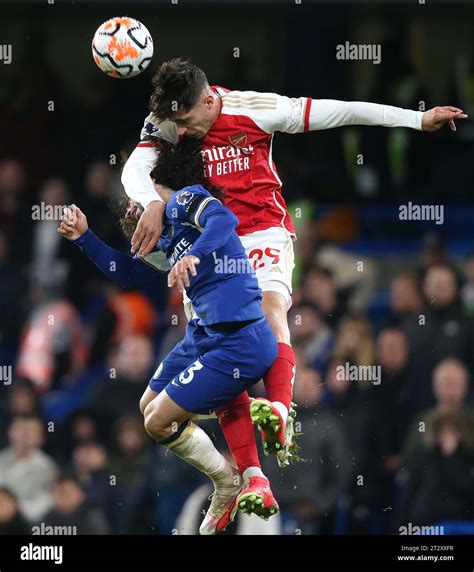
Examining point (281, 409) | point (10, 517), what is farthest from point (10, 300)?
point (281, 409)

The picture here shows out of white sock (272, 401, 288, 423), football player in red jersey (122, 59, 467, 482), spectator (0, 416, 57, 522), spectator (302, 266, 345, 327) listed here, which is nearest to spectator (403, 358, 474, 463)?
spectator (302, 266, 345, 327)

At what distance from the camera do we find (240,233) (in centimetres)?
632

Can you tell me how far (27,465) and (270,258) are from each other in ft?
11.4

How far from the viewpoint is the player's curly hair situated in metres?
6.17

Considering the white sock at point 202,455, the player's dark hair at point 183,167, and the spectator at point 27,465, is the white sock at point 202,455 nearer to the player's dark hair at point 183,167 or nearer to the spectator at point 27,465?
the player's dark hair at point 183,167

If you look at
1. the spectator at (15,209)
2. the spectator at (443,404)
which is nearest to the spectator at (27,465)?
the spectator at (15,209)

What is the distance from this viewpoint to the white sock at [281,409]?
577 cm

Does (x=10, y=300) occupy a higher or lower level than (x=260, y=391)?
higher

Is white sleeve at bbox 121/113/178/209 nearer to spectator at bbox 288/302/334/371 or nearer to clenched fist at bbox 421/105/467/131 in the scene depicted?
clenched fist at bbox 421/105/467/131

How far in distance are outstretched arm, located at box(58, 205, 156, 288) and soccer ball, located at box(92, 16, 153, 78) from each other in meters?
0.68

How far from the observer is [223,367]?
5.81 meters

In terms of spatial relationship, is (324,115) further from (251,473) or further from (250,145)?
(251,473)

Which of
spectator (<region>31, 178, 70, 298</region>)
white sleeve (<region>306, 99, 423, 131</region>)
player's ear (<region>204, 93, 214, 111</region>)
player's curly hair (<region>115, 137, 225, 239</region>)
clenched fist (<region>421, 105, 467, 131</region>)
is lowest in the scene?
player's curly hair (<region>115, 137, 225, 239</region>)

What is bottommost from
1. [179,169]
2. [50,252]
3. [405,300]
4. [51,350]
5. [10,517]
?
[10,517]
